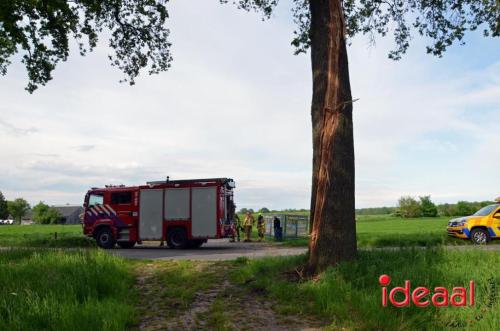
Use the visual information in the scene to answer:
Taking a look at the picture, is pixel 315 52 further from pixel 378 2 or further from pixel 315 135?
pixel 378 2

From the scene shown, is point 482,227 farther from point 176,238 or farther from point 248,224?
point 176,238

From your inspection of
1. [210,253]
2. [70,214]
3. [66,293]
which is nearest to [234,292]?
[66,293]

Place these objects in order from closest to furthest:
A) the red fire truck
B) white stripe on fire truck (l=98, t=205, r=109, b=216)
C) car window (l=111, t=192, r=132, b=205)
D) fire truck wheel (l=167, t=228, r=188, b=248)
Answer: the red fire truck → fire truck wheel (l=167, t=228, r=188, b=248) → car window (l=111, t=192, r=132, b=205) → white stripe on fire truck (l=98, t=205, r=109, b=216)

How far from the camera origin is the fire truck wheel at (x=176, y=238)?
1912 centimetres

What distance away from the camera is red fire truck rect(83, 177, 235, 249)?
61.6 feet

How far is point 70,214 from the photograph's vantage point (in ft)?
365

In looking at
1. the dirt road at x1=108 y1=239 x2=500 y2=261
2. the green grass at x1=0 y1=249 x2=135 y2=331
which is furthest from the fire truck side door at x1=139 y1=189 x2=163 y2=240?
the green grass at x1=0 y1=249 x2=135 y2=331

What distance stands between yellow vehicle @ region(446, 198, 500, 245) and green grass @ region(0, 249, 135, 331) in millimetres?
15041

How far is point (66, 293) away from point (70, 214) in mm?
113333

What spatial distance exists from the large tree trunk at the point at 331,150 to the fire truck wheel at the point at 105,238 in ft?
44.2

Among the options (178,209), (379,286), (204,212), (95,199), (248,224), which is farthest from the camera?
(248,224)
